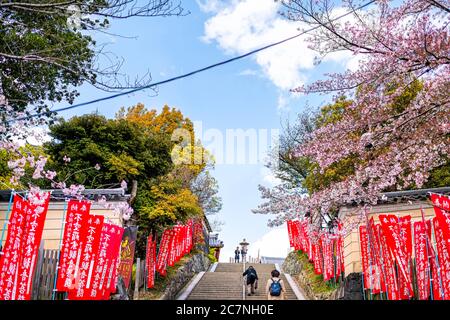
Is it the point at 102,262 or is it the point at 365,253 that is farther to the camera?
the point at 365,253

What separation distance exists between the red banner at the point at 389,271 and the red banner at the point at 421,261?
0.80 meters

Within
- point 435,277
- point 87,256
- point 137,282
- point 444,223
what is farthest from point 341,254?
point 87,256

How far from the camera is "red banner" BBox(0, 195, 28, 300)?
26.2 ft

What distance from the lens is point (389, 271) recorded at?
11570 mm

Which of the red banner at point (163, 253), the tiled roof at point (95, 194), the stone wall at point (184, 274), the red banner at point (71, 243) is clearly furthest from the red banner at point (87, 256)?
the red banner at point (163, 253)

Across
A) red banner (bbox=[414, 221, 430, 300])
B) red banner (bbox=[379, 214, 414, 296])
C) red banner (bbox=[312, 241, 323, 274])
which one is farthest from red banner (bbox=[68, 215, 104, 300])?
red banner (bbox=[312, 241, 323, 274])

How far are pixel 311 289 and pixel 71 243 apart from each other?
1163cm

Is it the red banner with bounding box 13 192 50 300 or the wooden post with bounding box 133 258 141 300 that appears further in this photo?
the wooden post with bounding box 133 258 141 300

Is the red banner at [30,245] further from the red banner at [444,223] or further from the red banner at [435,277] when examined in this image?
the red banner at [435,277]

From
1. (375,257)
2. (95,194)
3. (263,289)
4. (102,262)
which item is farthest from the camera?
(263,289)

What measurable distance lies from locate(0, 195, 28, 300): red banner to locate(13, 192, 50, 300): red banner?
95mm

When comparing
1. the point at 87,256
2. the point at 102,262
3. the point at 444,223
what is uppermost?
the point at 444,223

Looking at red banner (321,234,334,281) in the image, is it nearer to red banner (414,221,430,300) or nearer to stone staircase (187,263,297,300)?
stone staircase (187,263,297,300)

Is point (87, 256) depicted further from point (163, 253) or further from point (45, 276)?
point (163, 253)
